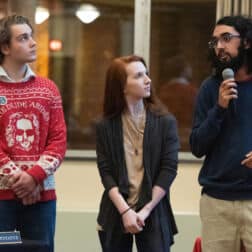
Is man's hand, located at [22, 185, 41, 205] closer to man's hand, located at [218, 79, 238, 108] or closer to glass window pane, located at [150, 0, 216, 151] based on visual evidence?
man's hand, located at [218, 79, 238, 108]

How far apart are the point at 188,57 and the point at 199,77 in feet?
0.66

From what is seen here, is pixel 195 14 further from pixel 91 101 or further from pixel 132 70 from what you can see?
pixel 132 70

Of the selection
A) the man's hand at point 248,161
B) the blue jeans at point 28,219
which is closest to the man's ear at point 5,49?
the blue jeans at point 28,219

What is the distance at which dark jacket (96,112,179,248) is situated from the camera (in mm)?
3904

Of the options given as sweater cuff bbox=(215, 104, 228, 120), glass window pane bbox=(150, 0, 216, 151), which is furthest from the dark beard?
glass window pane bbox=(150, 0, 216, 151)

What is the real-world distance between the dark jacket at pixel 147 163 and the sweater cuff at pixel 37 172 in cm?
37

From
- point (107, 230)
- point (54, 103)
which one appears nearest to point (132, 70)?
point (54, 103)

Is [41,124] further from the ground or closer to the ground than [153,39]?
closer to the ground

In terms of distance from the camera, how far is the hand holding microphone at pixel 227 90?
3342 millimetres

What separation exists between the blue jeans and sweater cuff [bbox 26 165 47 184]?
16 centimetres

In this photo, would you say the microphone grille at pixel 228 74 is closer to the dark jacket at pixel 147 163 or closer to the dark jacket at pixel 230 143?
the dark jacket at pixel 230 143

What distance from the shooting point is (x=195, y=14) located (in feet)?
19.9

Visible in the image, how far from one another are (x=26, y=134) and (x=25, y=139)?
0.03 metres

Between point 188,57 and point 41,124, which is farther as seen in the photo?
point 188,57
